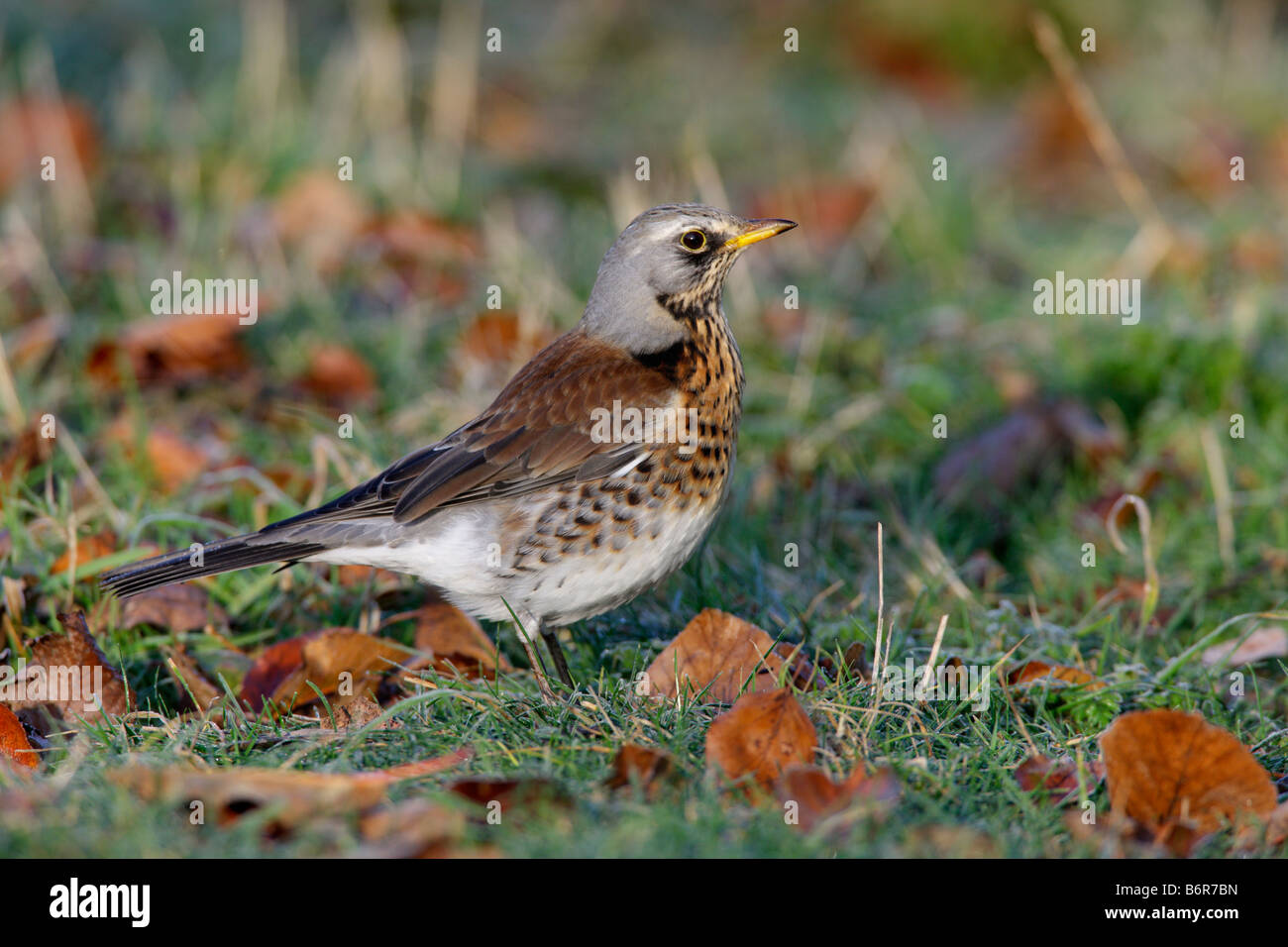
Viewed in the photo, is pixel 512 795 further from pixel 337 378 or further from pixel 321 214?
pixel 321 214

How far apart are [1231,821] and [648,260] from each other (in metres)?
2.48

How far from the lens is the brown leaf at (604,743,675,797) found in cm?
335

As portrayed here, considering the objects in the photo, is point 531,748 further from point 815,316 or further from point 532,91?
point 532,91

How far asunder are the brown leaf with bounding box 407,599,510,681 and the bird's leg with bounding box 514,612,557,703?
124mm

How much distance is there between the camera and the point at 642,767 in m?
3.36

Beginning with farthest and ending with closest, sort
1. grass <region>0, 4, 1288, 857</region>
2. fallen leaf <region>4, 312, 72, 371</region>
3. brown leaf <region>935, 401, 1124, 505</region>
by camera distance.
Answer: fallen leaf <region>4, 312, 72, 371</region>
brown leaf <region>935, 401, 1124, 505</region>
grass <region>0, 4, 1288, 857</region>

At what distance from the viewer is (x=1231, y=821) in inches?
133

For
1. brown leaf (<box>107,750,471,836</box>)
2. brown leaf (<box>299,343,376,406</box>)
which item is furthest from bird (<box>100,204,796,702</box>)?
brown leaf (<box>299,343,376,406</box>)

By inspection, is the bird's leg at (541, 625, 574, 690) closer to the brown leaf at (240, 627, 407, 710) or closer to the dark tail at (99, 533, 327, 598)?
the brown leaf at (240, 627, 407, 710)

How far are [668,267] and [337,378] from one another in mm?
2148

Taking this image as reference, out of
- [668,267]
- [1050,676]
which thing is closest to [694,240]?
[668,267]

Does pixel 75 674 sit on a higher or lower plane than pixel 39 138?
lower
